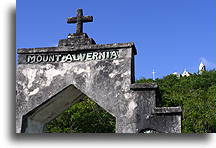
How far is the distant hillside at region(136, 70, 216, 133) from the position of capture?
633 inches

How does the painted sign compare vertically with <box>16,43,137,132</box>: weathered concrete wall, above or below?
above

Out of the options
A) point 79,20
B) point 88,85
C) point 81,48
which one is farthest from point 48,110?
point 79,20

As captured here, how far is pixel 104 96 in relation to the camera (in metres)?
5.59

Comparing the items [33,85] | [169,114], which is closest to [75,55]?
[33,85]

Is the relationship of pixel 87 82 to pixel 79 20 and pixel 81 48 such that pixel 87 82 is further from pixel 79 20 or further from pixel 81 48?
pixel 79 20

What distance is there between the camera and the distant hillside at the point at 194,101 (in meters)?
16.1

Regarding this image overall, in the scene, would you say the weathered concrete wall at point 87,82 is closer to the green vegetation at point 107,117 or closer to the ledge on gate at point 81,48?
the ledge on gate at point 81,48

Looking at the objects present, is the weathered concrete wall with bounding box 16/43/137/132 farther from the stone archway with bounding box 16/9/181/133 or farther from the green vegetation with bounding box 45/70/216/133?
the green vegetation with bounding box 45/70/216/133

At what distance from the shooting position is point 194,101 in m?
20.2

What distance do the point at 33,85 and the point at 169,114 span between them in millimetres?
2297

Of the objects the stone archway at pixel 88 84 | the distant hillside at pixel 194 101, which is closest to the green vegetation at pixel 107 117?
the distant hillside at pixel 194 101

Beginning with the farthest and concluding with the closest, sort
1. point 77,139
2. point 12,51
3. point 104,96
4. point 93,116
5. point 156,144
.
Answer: point 93,116 → point 104,96 → point 12,51 → point 77,139 → point 156,144

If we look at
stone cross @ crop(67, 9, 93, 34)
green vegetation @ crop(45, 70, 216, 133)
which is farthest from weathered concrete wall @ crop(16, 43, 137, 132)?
green vegetation @ crop(45, 70, 216, 133)

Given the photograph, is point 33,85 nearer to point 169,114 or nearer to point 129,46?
point 129,46
